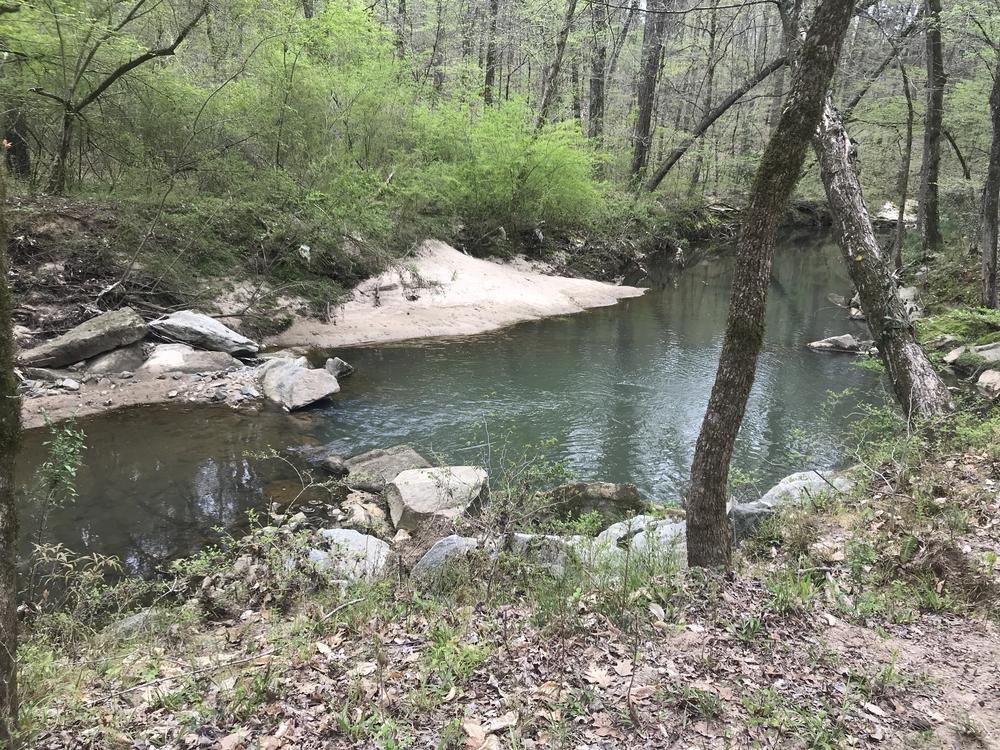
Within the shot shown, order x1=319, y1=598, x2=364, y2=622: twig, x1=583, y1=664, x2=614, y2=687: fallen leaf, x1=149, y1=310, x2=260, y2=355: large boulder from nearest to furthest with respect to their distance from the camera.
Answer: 1. x1=583, y1=664, x2=614, y2=687: fallen leaf
2. x1=319, y1=598, x2=364, y2=622: twig
3. x1=149, y1=310, x2=260, y2=355: large boulder

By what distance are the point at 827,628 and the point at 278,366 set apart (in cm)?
959

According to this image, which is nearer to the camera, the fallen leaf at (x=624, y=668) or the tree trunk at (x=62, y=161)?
the fallen leaf at (x=624, y=668)

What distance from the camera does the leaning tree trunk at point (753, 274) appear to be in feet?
11.3

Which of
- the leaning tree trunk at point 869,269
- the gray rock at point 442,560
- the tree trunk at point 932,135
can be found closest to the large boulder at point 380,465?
the gray rock at point 442,560

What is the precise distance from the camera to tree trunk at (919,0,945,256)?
40.5ft

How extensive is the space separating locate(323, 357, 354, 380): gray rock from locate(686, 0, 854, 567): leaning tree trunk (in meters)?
8.58

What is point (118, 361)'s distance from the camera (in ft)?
33.3

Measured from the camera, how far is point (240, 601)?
14.8 feet

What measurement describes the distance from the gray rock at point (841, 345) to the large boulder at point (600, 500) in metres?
8.92

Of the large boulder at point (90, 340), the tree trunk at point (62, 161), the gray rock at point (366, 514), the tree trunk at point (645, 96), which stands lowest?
the gray rock at point (366, 514)

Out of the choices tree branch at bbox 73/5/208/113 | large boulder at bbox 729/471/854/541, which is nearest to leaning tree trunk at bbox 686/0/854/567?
large boulder at bbox 729/471/854/541

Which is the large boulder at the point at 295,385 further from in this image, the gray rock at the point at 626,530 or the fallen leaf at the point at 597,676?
the fallen leaf at the point at 597,676

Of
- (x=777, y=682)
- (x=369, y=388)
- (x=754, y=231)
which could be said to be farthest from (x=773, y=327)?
(x=777, y=682)

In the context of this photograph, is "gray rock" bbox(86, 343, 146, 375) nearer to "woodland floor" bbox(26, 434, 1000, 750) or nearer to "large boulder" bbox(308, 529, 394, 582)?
"large boulder" bbox(308, 529, 394, 582)
